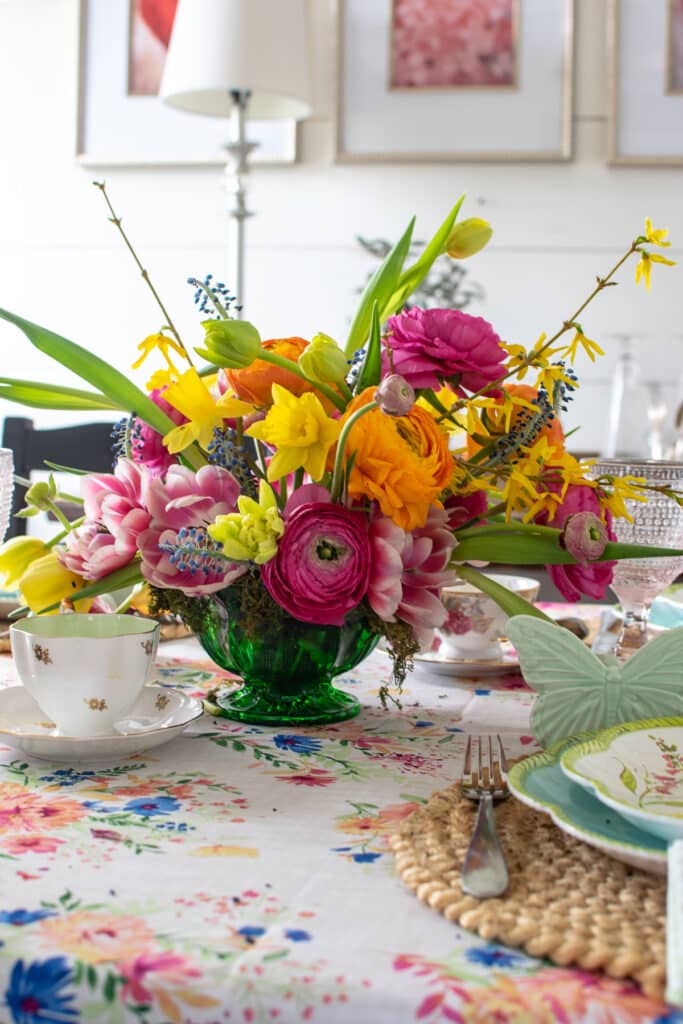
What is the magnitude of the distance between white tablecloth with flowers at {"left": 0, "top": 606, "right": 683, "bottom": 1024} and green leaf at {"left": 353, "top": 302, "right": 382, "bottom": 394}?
0.25 meters

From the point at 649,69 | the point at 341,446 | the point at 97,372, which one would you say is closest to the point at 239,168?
the point at 649,69

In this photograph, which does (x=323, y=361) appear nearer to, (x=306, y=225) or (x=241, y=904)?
(x=241, y=904)

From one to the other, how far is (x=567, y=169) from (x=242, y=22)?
92 cm

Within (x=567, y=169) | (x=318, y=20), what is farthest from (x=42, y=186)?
(x=567, y=169)

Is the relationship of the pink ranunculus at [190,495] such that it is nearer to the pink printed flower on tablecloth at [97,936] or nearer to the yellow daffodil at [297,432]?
the yellow daffodil at [297,432]

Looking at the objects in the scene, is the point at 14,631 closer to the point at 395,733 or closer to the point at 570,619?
the point at 395,733

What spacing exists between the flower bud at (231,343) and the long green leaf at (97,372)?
83mm

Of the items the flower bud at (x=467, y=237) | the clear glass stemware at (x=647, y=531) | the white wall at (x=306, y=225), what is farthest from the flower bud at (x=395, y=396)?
the white wall at (x=306, y=225)

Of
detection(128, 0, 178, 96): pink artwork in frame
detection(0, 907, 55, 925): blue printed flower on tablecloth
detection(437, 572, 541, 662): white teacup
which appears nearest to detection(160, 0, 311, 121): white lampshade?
detection(128, 0, 178, 96): pink artwork in frame

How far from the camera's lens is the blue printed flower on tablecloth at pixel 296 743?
0.77 meters

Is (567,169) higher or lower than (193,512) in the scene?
higher

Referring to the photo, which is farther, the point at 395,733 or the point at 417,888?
the point at 395,733

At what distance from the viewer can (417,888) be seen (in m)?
0.52

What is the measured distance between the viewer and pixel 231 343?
0.73m
